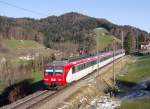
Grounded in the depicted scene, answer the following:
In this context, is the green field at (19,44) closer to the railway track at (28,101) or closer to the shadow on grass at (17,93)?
the shadow on grass at (17,93)

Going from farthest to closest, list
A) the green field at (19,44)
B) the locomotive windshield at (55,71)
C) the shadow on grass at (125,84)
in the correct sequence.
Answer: the green field at (19,44) → the shadow on grass at (125,84) → the locomotive windshield at (55,71)

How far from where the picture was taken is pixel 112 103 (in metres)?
33.6

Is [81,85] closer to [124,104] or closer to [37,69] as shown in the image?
[124,104]

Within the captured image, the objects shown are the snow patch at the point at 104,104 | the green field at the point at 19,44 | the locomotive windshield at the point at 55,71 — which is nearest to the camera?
the snow patch at the point at 104,104

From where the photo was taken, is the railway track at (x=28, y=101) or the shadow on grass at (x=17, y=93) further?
the shadow on grass at (x=17, y=93)

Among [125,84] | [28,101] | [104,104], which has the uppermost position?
[28,101]

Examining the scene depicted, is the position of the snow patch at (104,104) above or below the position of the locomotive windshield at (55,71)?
below

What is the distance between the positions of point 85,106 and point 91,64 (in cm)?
2621

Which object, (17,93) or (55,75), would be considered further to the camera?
(17,93)

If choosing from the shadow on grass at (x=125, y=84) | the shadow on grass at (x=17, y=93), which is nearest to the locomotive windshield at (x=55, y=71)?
the shadow on grass at (x=17, y=93)

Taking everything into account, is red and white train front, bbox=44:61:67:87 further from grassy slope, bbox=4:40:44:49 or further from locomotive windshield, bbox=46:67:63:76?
grassy slope, bbox=4:40:44:49

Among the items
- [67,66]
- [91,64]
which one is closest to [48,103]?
[67,66]

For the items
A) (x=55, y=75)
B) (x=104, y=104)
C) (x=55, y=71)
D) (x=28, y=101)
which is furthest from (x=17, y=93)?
(x=104, y=104)

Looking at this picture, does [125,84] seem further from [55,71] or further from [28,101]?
[28,101]
